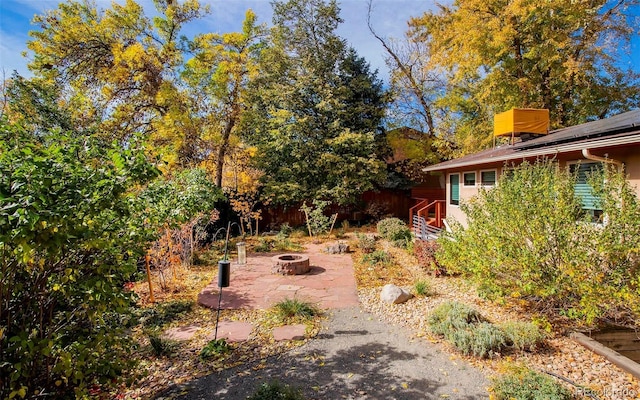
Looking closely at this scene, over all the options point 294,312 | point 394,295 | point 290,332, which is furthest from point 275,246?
point 290,332

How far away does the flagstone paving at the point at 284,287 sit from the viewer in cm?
625

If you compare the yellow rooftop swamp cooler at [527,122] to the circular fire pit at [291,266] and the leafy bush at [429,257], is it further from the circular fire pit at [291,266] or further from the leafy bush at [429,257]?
the circular fire pit at [291,266]

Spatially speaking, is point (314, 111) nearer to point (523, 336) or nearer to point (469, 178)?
point (469, 178)

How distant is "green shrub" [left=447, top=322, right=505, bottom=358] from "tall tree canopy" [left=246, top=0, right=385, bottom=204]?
37.8 feet

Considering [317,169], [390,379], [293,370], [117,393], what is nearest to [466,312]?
[390,379]

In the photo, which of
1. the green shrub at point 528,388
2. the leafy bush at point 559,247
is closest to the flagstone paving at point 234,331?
the green shrub at point 528,388

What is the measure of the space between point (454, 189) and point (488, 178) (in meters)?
2.40

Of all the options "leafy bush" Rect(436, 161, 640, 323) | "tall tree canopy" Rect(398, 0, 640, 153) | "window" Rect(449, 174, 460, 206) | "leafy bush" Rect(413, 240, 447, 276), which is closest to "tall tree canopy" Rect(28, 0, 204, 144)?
"leafy bush" Rect(413, 240, 447, 276)

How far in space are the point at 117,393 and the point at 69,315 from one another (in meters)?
1.31

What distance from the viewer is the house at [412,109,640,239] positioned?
5.57 m

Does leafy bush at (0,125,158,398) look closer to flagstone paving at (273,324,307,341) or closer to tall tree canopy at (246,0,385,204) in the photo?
flagstone paving at (273,324,307,341)

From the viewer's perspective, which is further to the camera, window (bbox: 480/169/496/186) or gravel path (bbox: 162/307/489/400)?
window (bbox: 480/169/496/186)

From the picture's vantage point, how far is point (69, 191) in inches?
71.1

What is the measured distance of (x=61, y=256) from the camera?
2.31 m
